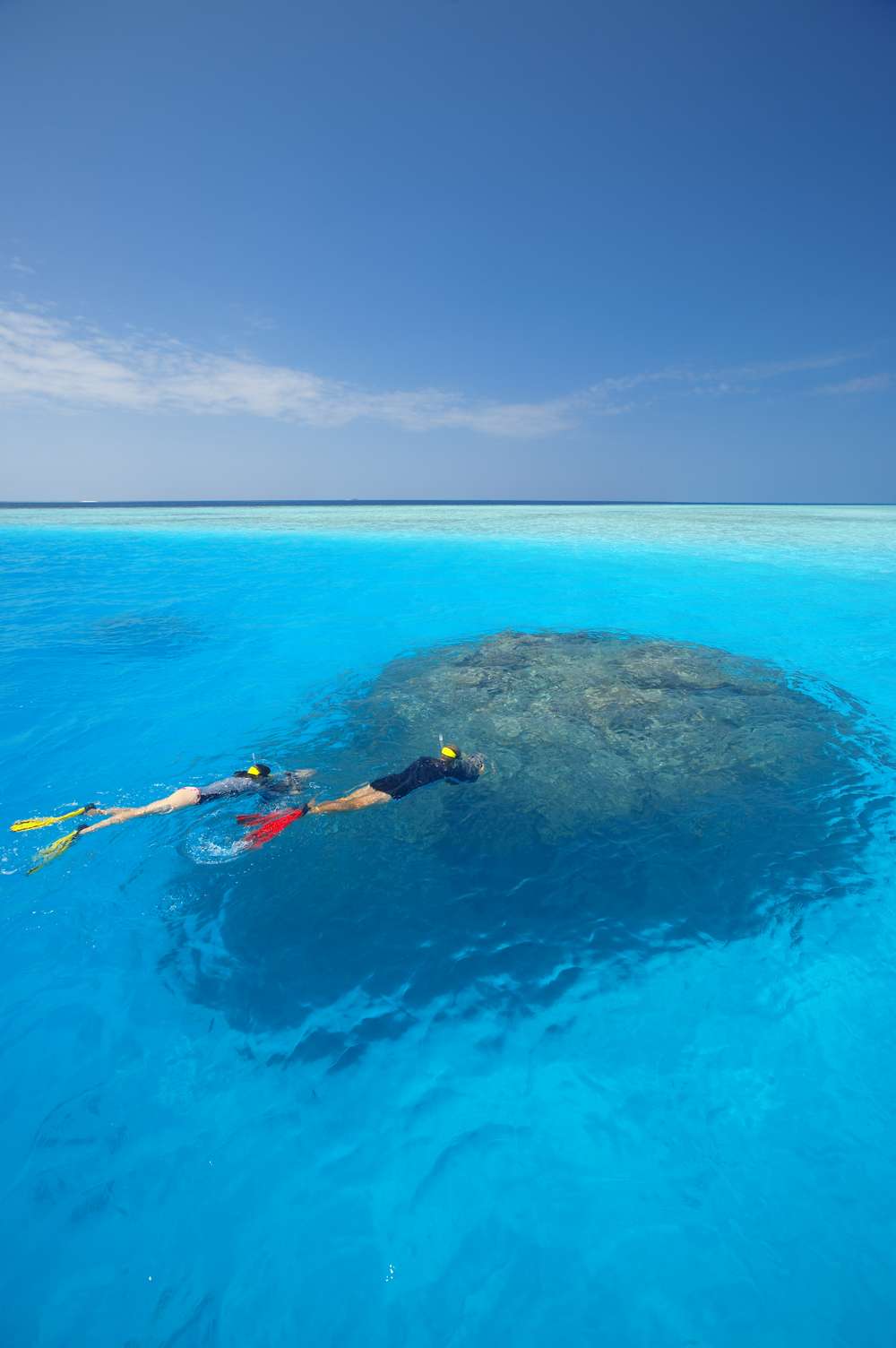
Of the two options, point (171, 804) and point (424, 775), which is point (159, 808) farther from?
point (424, 775)

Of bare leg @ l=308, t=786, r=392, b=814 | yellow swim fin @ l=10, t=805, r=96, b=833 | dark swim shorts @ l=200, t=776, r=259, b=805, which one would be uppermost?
dark swim shorts @ l=200, t=776, r=259, b=805

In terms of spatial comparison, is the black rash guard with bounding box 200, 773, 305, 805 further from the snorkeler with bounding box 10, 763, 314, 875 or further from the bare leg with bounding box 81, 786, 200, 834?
the bare leg with bounding box 81, 786, 200, 834

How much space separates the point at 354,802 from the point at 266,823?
143cm

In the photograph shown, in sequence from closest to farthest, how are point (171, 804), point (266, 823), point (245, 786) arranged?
point (266, 823) < point (171, 804) < point (245, 786)

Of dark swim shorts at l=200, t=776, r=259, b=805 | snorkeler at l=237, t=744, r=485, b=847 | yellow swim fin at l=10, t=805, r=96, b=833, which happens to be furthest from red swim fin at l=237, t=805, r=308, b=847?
yellow swim fin at l=10, t=805, r=96, b=833

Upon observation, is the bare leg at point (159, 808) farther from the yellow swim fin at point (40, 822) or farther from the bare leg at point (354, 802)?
the bare leg at point (354, 802)

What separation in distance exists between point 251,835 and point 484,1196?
18.4ft

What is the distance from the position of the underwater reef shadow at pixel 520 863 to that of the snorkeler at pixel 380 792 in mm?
250

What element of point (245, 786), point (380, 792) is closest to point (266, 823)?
point (245, 786)

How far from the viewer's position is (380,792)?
29.7 ft

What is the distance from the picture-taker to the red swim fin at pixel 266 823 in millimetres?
8438

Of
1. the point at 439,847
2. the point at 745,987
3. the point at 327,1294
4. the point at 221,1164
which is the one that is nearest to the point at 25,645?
the point at 439,847

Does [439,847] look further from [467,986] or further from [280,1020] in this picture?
[280,1020]

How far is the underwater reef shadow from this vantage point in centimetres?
639
